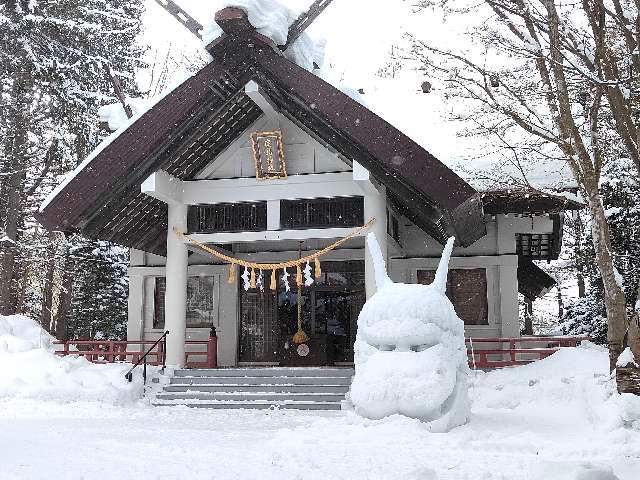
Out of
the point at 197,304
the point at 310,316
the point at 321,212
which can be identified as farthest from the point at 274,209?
the point at 197,304

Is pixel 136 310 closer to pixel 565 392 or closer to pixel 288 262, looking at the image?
pixel 288 262

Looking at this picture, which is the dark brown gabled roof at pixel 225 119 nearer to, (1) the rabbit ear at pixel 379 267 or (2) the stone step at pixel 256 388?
(1) the rabbit ear at pixel 379 267

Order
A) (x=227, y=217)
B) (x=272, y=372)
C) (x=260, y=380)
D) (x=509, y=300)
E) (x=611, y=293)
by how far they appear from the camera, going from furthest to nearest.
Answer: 1. (x=509, y=300)
2. (x=227, y=217)
3. (x=272, y=372)
4. (x=260, y=380)
5. (x=611, y=293)

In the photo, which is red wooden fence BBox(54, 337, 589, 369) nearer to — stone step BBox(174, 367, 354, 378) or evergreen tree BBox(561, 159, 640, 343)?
stone step BBox(174, 367, 354, 378)

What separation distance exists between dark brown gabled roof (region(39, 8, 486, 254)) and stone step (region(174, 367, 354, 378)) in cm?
356

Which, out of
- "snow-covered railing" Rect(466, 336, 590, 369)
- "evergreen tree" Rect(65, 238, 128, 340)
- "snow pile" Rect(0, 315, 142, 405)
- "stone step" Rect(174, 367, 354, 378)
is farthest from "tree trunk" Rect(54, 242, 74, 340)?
"snow-covered railing" Rect(466, 336, 590, 369)

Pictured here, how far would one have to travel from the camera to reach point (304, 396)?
10852 mm

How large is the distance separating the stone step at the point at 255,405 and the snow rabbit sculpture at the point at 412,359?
A: 9.33 ft

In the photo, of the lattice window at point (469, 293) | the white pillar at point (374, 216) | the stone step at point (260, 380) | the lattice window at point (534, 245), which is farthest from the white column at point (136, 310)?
the lattice window at point (534, 245)

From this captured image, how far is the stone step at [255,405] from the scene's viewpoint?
10.5 m

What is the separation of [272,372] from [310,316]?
4.58 metres

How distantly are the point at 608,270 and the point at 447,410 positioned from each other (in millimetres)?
2808

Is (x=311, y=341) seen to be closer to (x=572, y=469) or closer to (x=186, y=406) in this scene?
(x=186, y=406)

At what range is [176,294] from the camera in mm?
12570
